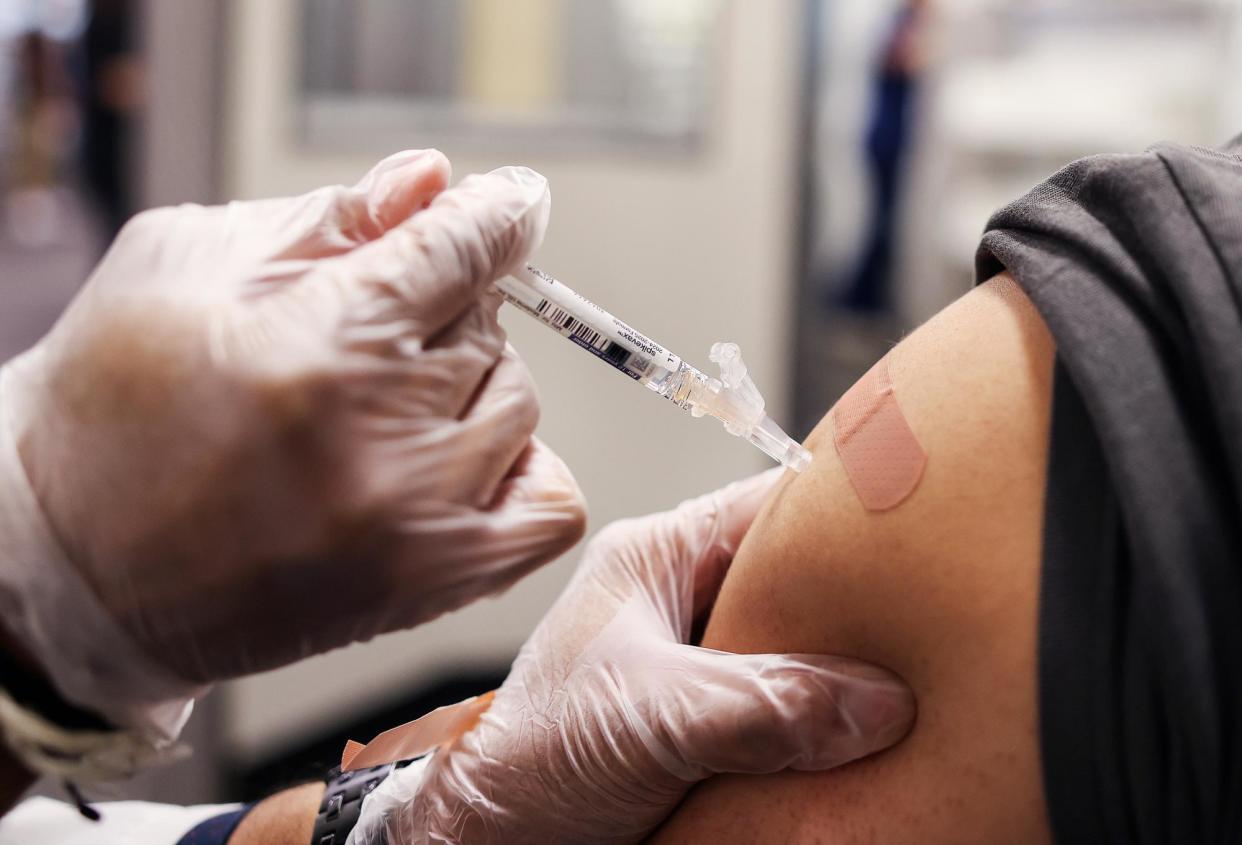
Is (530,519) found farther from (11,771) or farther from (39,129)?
(39,129)

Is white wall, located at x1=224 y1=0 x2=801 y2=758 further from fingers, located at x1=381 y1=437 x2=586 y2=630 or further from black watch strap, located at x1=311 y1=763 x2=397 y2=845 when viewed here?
fingers, located at x1=381 y1=437 x2=586 y2=630

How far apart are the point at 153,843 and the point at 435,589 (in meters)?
0.48

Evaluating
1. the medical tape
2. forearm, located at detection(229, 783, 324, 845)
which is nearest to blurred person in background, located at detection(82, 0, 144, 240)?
forearm, located at detection(229, 783, 324, 845)

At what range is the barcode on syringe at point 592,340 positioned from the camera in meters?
0.81

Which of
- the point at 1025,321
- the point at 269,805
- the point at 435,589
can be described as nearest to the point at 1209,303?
the point at 1025,321

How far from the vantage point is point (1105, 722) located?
0.61 m

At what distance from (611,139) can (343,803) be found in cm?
182

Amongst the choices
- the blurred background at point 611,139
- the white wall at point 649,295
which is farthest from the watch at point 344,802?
the white wall at point 649,295

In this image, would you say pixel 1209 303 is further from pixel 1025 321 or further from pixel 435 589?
pixel 435 589

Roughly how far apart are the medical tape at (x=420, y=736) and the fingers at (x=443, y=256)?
1.15ft

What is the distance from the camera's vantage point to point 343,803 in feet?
3.03

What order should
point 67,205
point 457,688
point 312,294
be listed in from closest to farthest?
point 312,294
point 457,688
point 67,205

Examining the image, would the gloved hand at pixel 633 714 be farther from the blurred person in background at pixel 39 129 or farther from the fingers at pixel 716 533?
the blurred person in background at pixel 39 129

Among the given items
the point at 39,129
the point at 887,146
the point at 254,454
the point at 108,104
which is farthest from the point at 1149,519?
the point at 39,129
